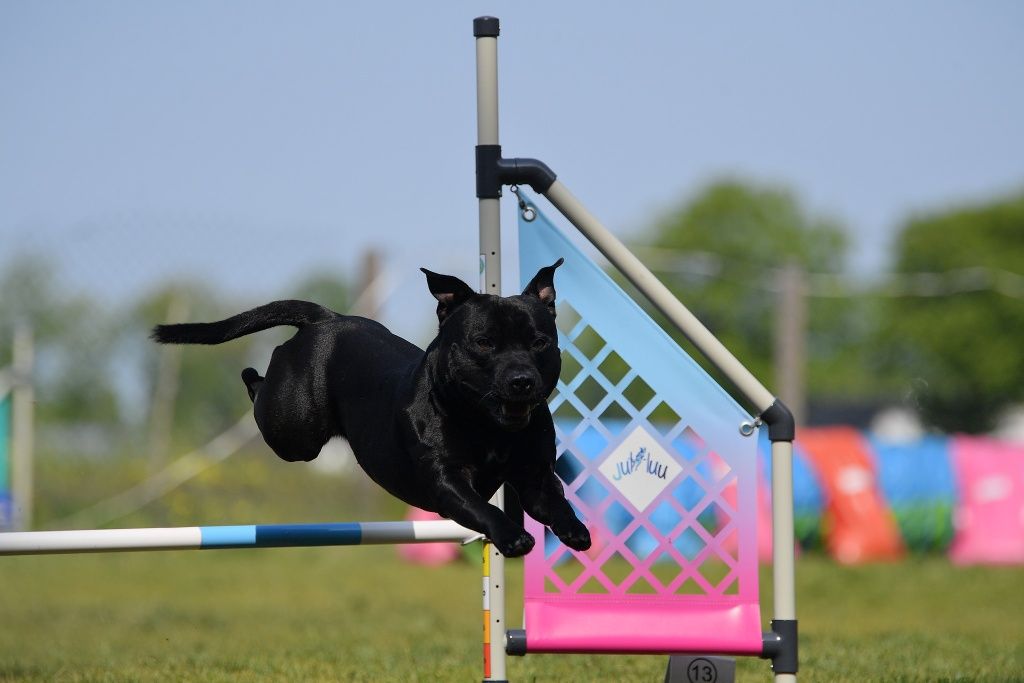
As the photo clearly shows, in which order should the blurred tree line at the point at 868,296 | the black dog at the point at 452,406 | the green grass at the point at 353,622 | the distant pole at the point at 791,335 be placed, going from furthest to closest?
the blurred tree line at the point at 868,296 < the distant pole at the point at 791,335 < the green grass at the point at 353,622 < the black dog at the point at 452,406

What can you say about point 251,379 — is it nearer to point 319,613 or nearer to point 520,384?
point 520,384

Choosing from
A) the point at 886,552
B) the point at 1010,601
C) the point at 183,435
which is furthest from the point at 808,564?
the point at 183,435

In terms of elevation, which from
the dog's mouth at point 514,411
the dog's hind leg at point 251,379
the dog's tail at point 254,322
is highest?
the dog's tail at point 254,322

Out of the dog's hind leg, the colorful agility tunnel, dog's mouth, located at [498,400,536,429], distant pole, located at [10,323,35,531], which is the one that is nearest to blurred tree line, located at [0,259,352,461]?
distant pole, located at [10,323,35,531]

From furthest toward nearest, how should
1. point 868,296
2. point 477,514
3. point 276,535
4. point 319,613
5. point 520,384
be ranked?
point 868,296
point 319,613
point 276,535
point 477,514
point 520,384

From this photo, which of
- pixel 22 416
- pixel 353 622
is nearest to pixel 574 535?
pixel 353 622

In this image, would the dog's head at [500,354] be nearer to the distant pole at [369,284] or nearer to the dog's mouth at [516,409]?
the dog's mouth at [516,409]

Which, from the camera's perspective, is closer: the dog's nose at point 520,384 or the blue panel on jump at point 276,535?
the dog's nose at point 520,384

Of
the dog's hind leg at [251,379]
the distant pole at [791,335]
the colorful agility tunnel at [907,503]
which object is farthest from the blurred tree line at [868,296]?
the dog's hind leg at [251,379]

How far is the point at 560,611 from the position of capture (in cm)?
455

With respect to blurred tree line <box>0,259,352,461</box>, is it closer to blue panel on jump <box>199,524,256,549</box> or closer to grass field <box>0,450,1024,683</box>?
grass field <box>0,450,1024,683</box>

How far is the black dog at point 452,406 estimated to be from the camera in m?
3.54

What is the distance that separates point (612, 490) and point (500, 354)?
1.26 m

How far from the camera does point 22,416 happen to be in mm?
12781
